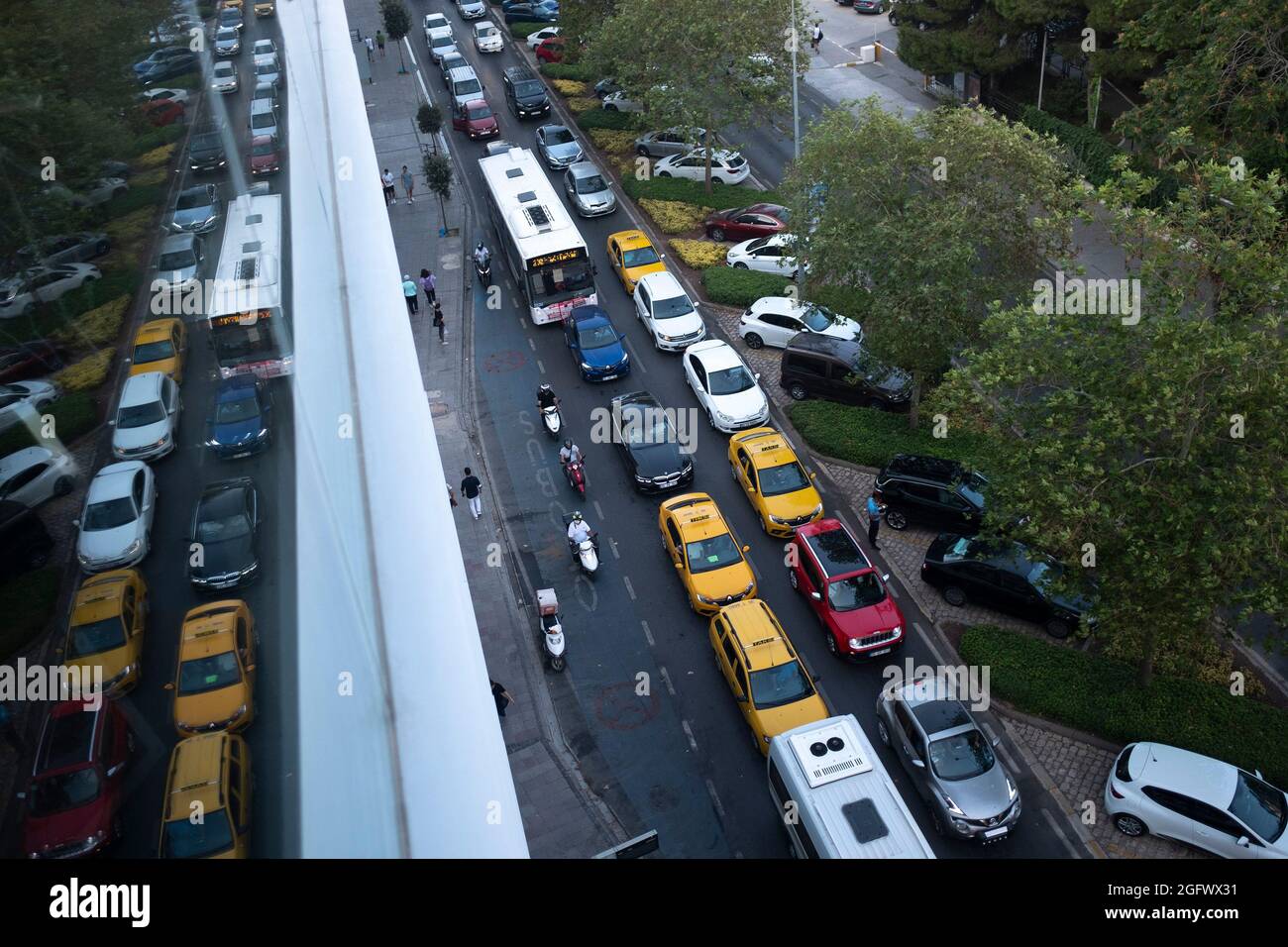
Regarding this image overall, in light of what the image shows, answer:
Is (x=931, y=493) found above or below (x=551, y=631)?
above

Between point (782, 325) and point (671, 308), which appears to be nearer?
point (782, 325)

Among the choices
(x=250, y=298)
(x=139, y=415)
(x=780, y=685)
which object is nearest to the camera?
(x=139, y=415)

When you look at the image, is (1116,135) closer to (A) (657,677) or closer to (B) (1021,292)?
(B) (1021,292)

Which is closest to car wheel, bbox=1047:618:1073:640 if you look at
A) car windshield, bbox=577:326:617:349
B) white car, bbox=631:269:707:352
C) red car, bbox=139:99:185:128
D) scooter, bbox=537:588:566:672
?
scooter, bbox=537:588:566:672

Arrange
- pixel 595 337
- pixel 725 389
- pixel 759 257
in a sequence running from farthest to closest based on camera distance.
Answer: pixel 759 257, pixel 595 337, pixel 725 389

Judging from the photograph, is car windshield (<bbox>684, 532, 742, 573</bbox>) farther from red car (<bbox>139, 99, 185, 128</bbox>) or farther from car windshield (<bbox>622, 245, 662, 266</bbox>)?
red car (<bbox>139, 99, 185, 128</bbox>)

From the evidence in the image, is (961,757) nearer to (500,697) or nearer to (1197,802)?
(1197,802)

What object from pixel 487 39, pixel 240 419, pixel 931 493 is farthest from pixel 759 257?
pixel 240 419
